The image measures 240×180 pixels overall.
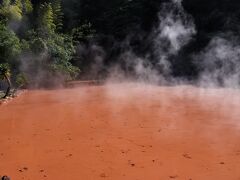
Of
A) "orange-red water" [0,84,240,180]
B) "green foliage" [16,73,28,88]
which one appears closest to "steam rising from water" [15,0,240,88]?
"green foliage" [16,73,28,88]

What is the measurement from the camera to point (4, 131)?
6.77 meters

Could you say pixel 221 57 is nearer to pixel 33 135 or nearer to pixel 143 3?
pixel 143 3

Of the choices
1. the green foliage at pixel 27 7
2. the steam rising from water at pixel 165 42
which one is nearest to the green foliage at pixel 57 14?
the green foliage at pixel 27 7

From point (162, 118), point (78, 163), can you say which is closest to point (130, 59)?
point (162, 118)

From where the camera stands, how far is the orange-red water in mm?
4633

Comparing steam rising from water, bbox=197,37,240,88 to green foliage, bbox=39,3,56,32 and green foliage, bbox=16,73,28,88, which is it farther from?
green foliage, bbox=16,73,28,88

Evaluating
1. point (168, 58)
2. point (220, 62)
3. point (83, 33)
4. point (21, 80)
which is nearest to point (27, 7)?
point (83, 33)

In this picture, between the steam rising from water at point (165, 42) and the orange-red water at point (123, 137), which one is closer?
the orange-red water at point (123, 137)

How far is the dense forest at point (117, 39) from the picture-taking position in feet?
41.5

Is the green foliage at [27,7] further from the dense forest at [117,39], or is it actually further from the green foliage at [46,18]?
the green foliage at [46,18]

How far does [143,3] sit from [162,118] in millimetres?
8624

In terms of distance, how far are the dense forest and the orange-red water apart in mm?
2926

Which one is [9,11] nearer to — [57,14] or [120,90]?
[57,14]

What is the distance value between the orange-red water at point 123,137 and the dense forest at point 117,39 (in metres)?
2.93
